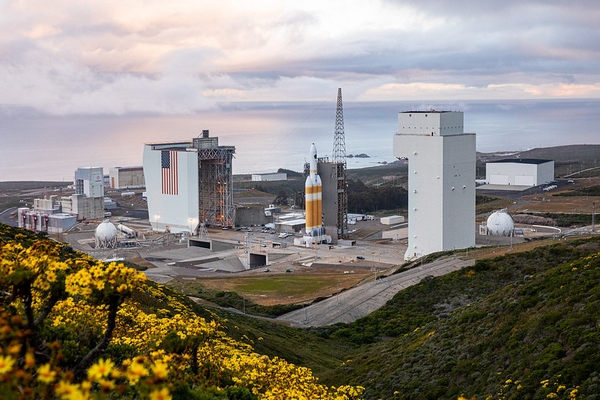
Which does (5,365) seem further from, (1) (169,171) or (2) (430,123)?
(1) (169,171)

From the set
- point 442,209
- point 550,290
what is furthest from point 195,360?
point 442,209

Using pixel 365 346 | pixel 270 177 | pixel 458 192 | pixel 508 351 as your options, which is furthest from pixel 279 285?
pixel 270 177

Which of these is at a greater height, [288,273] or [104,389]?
[104,389]

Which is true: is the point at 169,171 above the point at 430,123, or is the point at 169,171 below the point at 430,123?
below

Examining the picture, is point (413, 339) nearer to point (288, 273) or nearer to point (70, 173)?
point (288, 273)

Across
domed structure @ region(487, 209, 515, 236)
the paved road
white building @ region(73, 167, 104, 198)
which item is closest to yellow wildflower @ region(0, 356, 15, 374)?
the paved road

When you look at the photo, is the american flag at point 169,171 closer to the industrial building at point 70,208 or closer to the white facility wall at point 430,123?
the industrial building at point 70,208

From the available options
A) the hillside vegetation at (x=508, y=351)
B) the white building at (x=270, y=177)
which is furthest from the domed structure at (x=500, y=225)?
the white building at (x=270, y=177)
